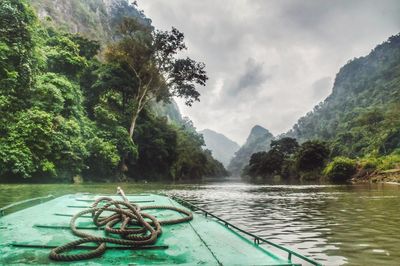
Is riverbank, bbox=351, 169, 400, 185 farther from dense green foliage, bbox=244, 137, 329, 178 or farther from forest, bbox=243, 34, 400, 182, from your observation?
dense green foliage, bbox=244, 137, 329, 178

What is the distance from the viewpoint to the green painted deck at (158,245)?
3312mm

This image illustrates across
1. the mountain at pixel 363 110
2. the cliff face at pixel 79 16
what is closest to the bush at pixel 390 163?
the mountain at pixel 363 110

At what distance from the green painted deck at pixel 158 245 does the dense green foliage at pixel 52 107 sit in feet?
52.7

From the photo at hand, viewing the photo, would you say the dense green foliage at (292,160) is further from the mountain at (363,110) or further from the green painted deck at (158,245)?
the green painted deck at (158,245)

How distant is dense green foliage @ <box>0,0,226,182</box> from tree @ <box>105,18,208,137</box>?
137cm

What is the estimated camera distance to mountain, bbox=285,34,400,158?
6044 centimetres

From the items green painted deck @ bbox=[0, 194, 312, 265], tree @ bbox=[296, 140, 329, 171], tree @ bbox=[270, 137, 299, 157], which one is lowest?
green painted deck @ bbox=[0, 194, 312, 265]

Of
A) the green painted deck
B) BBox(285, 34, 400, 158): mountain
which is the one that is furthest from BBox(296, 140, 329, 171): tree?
the green painted deck

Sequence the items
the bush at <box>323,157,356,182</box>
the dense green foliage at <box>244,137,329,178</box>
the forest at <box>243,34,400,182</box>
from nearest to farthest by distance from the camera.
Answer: the bush at <box>323,157,356,182</box>
the forest at <box>243,34,400,182</box>
the dense green foliage at <box>244,137,329,178</box>

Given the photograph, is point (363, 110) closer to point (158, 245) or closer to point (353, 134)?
point (353, 134)

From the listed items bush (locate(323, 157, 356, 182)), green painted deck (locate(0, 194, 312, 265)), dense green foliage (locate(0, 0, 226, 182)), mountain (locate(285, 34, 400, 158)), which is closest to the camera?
green painted deck (locate(0, 194, 312, 265))

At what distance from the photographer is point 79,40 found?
36.9 m

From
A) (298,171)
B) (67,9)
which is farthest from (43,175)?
(67,9)

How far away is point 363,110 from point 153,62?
230ft
